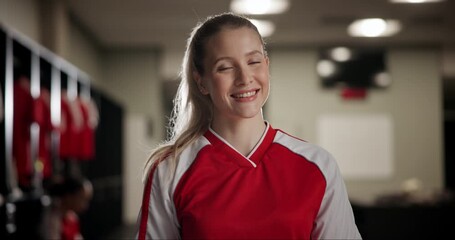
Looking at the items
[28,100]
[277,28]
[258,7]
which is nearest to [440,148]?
[277,28]

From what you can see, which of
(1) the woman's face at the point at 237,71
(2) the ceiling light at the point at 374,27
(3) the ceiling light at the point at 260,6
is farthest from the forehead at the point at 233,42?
(2) the ceiling light at the point at 374,27

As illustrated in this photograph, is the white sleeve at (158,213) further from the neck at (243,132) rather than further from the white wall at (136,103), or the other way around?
the white wall at (136,103)

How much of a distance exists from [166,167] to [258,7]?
5743 mm

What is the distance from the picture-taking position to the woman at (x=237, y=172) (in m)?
1.12

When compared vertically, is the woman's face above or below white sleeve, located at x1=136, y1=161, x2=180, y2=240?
above

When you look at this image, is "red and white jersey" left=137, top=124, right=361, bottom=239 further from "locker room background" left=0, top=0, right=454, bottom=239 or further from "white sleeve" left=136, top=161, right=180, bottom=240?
"locker room background" left=0, top=0, right=454, bottom=239

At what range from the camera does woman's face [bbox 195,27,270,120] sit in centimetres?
117

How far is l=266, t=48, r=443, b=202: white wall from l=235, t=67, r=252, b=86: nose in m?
7.83

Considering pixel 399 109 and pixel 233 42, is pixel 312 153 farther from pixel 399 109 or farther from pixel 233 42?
pixel 399 109

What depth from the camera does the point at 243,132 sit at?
1234 mm

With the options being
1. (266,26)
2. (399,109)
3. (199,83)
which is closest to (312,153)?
(199,83)

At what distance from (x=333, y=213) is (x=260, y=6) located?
5759 mm

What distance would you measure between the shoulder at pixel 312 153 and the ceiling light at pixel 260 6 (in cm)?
540

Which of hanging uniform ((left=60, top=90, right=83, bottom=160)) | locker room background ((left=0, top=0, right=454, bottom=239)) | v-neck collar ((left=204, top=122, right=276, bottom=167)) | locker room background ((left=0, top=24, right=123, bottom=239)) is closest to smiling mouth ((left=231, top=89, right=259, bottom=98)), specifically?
v-neck collar ((left=204, top=122, right=276, bottom=167))
